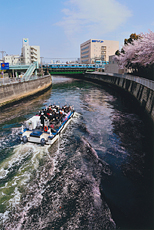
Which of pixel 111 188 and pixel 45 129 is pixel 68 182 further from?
pixel 45 129

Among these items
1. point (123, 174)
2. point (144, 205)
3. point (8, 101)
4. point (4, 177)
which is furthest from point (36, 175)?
point (8, 101)

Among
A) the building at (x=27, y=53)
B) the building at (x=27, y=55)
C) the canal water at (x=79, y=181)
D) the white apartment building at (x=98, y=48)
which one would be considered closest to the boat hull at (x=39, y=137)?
the canal water at (x=79, y=181)

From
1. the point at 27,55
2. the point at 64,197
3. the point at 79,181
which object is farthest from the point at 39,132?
the point at 27,55

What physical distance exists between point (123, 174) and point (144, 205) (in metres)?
2.43

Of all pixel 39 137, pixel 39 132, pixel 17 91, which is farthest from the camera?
pixel 17 91

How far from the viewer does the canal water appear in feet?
24.2

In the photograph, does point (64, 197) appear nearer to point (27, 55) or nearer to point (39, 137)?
point (39, 137)

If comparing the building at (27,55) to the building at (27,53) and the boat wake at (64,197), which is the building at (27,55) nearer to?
the building at (27,53)

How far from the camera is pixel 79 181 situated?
9.69m

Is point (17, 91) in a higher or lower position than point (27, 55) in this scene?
lower

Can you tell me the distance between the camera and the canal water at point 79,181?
24.2 feet

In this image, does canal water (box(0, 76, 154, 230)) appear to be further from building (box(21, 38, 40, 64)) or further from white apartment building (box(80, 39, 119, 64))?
white apartment building (box(80, 39, 119, 64))

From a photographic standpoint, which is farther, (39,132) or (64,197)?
(39,132)

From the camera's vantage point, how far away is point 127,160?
12.2m
